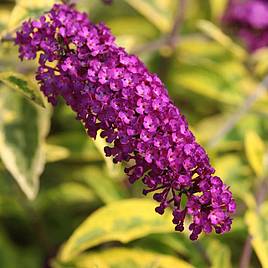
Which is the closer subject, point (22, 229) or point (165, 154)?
point (165, 154)

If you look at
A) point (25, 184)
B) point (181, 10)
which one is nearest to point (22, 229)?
point (25, 184)

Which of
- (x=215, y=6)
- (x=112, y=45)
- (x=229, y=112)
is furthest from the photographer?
(x=215, y=6)

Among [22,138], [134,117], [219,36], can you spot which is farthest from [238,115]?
[134,117]

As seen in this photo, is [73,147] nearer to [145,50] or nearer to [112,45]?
[145,50]

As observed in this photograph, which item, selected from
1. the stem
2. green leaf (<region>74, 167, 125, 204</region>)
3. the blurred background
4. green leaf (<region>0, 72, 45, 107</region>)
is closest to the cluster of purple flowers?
the blurred background

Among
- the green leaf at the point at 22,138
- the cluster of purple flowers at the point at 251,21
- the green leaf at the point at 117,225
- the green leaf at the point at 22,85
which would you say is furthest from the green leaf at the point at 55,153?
the cluster of purple flowers at the point at 251,21

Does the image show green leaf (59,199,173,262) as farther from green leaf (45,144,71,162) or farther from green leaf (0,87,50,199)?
green leaf (45,144,71,162)

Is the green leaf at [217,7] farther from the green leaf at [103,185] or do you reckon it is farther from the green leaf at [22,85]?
the green leaf at [22,85]
